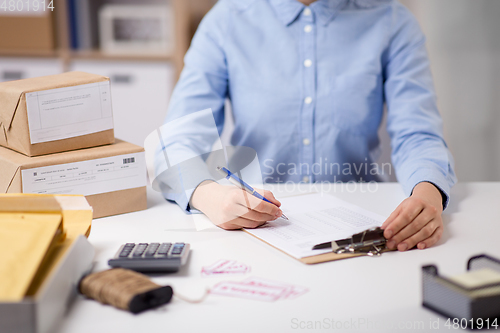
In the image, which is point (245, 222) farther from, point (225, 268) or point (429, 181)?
point (429, 181)

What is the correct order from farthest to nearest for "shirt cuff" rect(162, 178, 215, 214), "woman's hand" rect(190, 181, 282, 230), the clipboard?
"shirt cuff" rect(162, 178, 215, 214), "woman's hand" rect(190, 181, 282, 230), the clipboard

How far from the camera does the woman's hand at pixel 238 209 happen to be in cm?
76

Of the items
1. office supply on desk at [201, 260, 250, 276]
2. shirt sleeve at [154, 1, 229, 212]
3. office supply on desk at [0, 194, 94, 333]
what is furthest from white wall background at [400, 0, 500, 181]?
office supply on desk at [0, 194, 94, 333]

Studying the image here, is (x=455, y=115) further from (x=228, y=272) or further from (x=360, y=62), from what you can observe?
(x=228, y=272)

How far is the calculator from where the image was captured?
0.60m

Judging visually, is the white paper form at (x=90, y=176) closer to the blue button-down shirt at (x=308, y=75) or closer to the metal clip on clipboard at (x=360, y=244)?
the blue button-down shirt at (x=308, y=75)

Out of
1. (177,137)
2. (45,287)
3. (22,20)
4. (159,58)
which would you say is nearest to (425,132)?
(177,137)

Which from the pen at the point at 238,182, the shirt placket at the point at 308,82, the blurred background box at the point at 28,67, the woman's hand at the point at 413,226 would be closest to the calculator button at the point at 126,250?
the pen at the point at 238,182

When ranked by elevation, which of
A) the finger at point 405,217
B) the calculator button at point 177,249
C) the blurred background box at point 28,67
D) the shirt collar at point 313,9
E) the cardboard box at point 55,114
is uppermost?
the shirt collar at point 313,9

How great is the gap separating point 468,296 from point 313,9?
0.91 meters

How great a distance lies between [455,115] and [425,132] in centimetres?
92

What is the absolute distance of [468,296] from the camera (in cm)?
46

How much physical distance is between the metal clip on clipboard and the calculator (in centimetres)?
20

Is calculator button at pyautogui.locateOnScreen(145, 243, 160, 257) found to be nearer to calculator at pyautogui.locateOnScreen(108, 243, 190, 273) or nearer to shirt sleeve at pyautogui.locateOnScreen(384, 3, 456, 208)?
calculator at pyautogui.locateOnScreen(108, 243, 190, 273)
